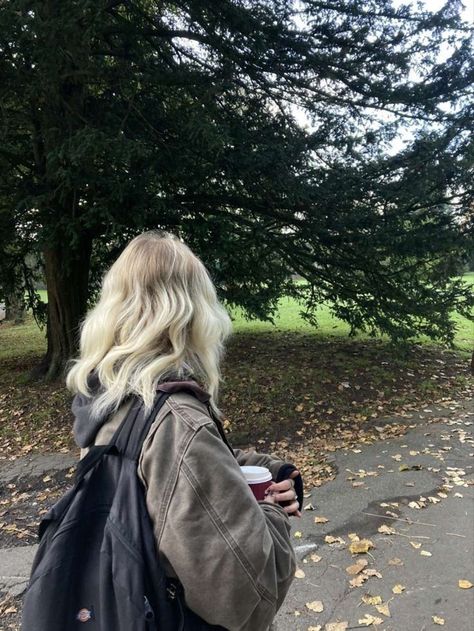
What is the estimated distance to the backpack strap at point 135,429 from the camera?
1.32m

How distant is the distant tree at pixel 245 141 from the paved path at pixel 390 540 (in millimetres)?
2262

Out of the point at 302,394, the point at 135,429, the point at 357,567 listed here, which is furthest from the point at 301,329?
the point at 135,429

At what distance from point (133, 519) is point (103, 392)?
36cm

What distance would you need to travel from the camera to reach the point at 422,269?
319 inches

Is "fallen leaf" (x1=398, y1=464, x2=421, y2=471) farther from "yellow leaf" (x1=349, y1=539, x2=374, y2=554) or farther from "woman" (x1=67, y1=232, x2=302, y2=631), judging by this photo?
"woman" (x1=67, y1=232, x2=302, y2=631)

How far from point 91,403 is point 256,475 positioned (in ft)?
1.82

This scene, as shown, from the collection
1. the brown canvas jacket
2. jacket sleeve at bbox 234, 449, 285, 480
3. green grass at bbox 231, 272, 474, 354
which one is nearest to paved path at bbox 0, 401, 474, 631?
jacket sleeve at bbox 234, 449, 285, 480

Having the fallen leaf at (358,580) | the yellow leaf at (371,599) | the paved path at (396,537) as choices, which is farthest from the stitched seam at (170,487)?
the fallen leaf at (358,580)

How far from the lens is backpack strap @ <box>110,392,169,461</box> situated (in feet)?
4.32

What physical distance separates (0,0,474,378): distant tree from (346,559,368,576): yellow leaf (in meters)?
3.79

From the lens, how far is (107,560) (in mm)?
1249

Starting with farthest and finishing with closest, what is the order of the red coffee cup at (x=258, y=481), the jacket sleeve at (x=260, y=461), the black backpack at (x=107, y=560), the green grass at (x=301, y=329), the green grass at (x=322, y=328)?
the green grass at (x=322, y=328) < the green grass at (x=301, y=329) < the jacket sleeve at (x=260, y=461) < the red coffee cup at (x=258, y=481) < the black backpack at (x=107, y=560)

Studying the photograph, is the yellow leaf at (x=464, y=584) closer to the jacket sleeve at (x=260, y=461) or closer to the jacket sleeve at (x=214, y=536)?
the jacket sleeve at (x=260, y=461)

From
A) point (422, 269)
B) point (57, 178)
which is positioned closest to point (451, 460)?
point (422, 269)
